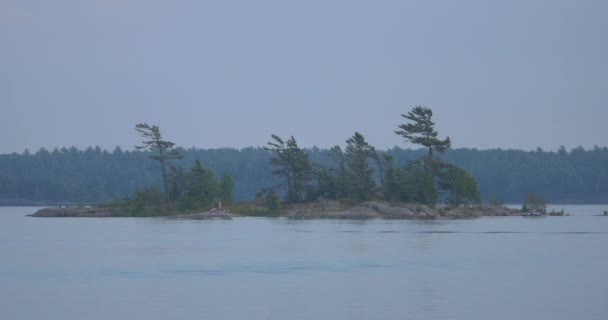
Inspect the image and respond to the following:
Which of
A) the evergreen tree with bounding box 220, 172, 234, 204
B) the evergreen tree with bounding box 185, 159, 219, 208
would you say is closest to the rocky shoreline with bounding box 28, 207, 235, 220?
the evergreen tree with bounding box 185, 159, 219, 208

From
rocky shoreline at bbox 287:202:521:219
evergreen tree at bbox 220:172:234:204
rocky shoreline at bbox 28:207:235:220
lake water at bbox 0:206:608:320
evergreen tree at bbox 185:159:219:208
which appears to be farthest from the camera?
evergreen tree at bbox 220:172:234:204

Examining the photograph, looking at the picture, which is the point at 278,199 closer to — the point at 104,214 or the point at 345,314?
the point at 104,214

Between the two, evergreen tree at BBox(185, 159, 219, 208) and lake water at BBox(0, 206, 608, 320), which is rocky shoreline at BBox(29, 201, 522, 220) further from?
lake water at BBox(0, 206, 608, 320)

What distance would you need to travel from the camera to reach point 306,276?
3516cm

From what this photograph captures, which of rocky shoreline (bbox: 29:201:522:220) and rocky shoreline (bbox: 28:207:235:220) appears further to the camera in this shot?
rocky shoreline (bbox: 28:207:235:220)

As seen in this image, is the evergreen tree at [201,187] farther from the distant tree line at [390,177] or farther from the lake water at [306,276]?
the lake water at [306,276]

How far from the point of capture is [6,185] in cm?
18750

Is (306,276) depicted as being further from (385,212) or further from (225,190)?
(225,190)

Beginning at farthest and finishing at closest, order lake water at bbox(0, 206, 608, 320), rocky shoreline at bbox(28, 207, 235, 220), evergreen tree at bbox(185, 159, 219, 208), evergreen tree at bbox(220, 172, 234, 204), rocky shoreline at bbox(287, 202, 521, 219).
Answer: evergreen tree at bbox(220, 172, 234, 204) → evergreen tree at bbox(185, 159, 219, 208) → rocky shoreline at bbox(28, 207, 235, 220) → rocky shoreline at bbox(287, 202, 521, 219) → lake water at bbox(0, 206, 608, 320)

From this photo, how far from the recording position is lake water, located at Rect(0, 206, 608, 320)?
26.5 meters

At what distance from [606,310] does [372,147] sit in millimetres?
67974

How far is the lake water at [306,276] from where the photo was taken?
87.0 feet

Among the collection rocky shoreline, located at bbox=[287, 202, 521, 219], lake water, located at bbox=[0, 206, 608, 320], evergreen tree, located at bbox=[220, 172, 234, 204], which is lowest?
lake water, located at bbox=[0, 206, 608, 320]

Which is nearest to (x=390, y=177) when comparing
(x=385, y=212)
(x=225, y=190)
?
(x=385, y=212)
